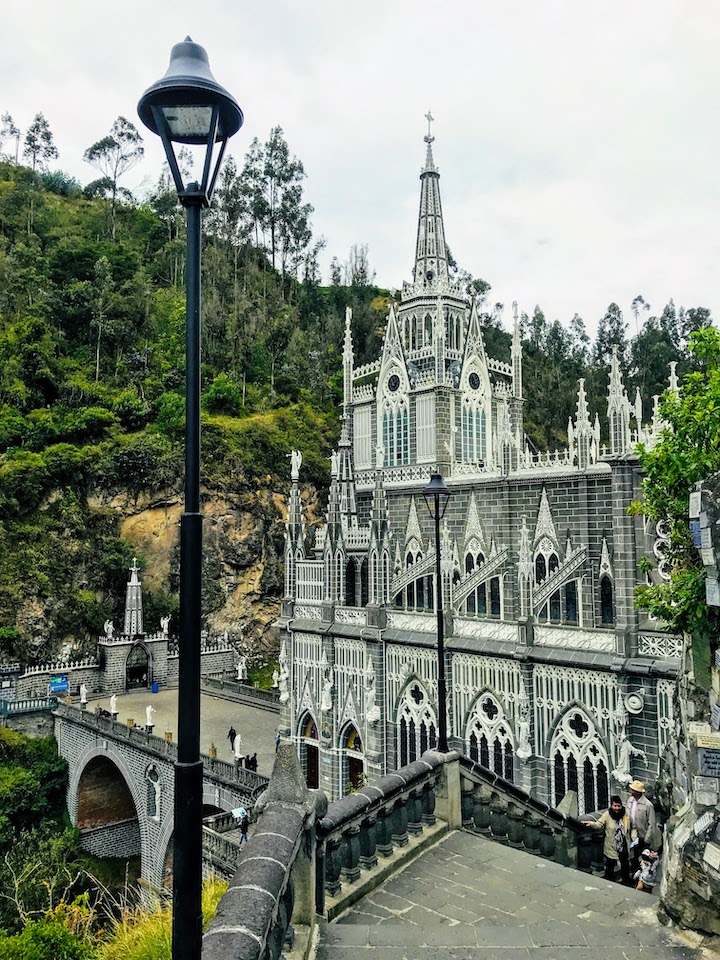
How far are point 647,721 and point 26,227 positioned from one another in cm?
6017

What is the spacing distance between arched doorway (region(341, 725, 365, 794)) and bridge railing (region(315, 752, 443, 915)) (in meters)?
16.2

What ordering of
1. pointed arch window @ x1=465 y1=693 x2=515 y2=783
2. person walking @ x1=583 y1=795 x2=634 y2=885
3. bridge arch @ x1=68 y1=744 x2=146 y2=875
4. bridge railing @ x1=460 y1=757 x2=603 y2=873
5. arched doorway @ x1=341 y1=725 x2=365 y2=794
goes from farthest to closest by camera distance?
bridge arch @ x1=68 y1=744 x2=146 y2=875, arched doorway @ x1=341 y1=725 x2=365 y2=794, pointed arch window @ x1=465 y1=693 x2=515 y2=783, person walking @ x1=583 y1=795 x2=634 y2=885, bridge railing @ x1=460 y1=757 x2=603 y2=873

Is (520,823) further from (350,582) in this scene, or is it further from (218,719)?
(218,719)

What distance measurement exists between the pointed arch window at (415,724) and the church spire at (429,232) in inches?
708

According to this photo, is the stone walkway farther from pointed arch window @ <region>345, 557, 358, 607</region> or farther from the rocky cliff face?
the rocky cliff face

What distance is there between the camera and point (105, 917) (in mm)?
25500

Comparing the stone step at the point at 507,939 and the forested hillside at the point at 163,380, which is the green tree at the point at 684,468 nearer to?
the stone step at the point at 507,939

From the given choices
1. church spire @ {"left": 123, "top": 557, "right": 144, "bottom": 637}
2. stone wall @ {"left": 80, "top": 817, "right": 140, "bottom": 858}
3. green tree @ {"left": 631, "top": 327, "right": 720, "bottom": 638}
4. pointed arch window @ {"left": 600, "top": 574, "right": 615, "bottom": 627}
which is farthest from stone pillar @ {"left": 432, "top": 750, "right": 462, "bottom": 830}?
church spire @ {"left": 123, "top": 557, "right": 144, "bottom": 637}

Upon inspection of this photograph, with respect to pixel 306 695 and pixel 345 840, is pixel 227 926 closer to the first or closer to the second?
pixel 345 840

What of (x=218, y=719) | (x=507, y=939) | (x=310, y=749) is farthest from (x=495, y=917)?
(x=218, y=719)

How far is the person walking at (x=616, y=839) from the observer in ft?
32.2

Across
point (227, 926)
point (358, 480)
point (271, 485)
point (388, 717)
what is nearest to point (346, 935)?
point (227, 926)

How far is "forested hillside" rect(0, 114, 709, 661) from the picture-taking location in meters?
42.5

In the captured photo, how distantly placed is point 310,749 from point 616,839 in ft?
58.2
